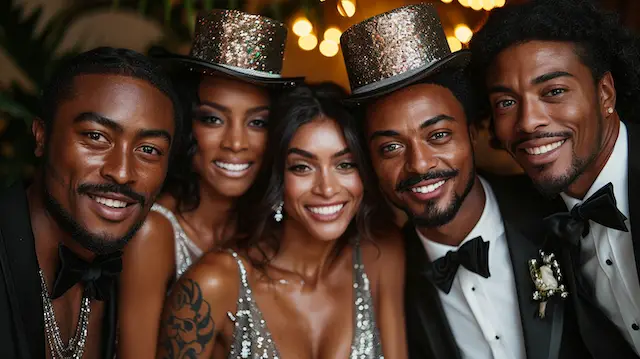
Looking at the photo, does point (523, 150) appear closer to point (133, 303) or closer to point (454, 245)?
point (454, 245)

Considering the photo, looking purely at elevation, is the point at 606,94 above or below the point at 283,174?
above

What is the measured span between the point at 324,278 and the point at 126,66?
47.9 inches

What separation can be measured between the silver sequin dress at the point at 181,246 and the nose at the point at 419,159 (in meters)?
1.02

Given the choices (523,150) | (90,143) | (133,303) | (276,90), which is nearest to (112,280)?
(133,303)

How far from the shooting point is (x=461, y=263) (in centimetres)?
275

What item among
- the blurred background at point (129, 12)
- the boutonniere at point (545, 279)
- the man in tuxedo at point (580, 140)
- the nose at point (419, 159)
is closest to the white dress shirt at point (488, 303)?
Result: the boutonniere at point (545, 279)

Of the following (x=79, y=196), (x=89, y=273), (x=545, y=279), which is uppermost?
(x=79, y=196)

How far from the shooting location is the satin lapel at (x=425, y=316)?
2840 mm

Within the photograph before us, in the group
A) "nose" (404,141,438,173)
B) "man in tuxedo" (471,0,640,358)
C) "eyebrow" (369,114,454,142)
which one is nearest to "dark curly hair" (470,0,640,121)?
"man in tuxedo" (471,0,640,358)

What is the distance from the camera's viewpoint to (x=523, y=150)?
8.64 ft

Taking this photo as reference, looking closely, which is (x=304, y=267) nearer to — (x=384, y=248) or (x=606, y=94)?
(x=384, y=248)

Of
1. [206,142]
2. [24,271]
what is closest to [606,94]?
[206,142]

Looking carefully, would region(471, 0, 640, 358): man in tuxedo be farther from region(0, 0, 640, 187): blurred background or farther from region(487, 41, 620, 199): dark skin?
region(0, 0, 640, 187): blurred background

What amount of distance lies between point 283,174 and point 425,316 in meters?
0.84
